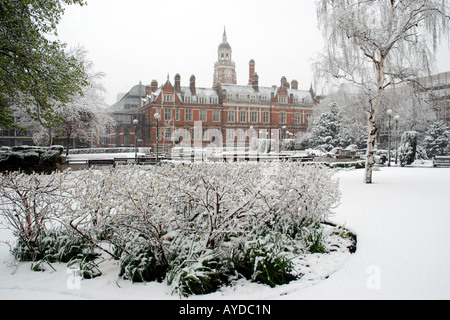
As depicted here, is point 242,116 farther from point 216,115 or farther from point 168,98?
point 168,98

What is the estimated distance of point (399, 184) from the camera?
1139 centimetres

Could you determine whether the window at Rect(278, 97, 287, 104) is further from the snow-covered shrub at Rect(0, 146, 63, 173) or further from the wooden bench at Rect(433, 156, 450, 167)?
the snow-covered shrub at Rect(0, 146, 63, 173)

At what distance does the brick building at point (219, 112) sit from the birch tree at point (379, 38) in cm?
3430

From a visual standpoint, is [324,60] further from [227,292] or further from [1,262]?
[1,262]

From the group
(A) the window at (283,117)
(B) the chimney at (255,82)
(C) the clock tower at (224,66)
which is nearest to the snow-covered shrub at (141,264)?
(B) the chimney at (255,82)

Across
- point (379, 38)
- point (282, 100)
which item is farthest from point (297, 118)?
point (379, 38)

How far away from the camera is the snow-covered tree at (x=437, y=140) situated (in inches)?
1206

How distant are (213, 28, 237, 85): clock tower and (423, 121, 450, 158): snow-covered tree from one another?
50524 millimetres

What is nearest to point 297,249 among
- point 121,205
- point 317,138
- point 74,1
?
point 121,205

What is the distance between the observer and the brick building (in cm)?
4625

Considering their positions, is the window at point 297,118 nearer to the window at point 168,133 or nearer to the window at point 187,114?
the window at point 187,114

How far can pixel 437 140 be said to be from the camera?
30.8m

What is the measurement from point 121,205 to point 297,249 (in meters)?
2.62

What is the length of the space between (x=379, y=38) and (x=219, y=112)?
39078mm
